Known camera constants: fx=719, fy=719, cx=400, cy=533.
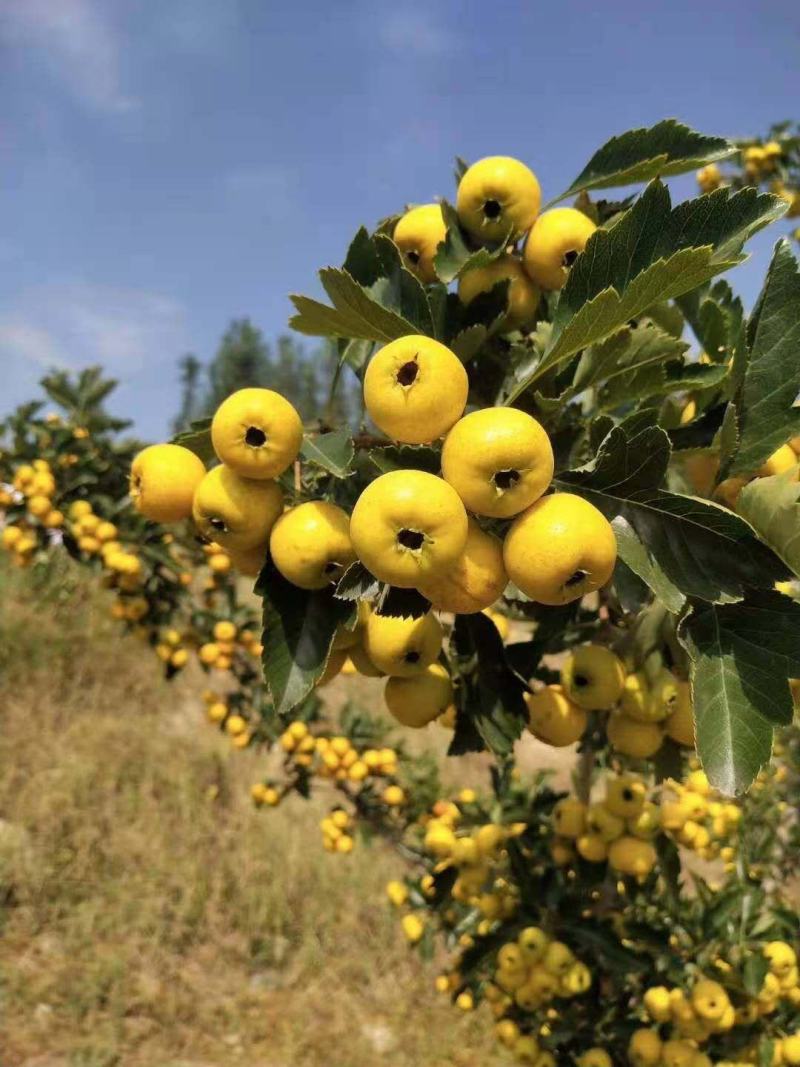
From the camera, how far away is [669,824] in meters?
2.15

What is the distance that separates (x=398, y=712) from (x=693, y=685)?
50cm

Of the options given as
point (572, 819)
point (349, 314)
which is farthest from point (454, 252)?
point (572, 819)

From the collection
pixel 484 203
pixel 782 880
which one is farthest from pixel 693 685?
pixel 782 880

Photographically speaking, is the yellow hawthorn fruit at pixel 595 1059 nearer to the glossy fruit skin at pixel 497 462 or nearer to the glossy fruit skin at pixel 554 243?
the glossy fruit skin at pixel 497 462

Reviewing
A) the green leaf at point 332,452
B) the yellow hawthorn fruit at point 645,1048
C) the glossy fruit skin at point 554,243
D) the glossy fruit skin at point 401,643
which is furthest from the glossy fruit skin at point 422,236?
the yellow hawthorn fruit at point 645,1048

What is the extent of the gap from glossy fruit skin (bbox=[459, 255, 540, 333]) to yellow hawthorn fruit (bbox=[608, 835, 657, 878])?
1.50 metres

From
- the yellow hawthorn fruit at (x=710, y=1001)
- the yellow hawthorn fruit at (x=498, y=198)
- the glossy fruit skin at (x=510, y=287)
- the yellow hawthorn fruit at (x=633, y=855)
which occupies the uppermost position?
the yellow hawthorn fruit at (x=498, y=198)

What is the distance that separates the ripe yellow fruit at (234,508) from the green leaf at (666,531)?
16.9 inches

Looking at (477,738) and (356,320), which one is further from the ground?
(356,320)

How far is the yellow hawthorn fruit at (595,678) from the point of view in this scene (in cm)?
132

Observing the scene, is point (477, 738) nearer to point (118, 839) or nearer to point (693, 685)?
point (693, 685)

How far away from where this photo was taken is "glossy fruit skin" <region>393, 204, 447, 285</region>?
4.19 feet

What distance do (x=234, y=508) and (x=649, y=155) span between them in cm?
88

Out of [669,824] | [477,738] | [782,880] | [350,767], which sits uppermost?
[350,767]
